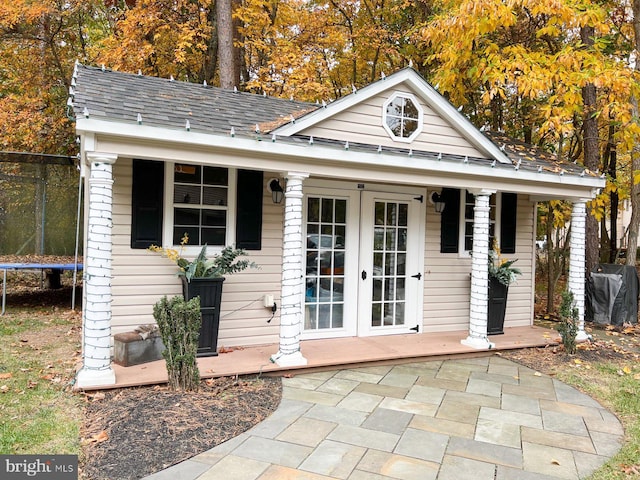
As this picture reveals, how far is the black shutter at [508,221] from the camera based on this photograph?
714cm

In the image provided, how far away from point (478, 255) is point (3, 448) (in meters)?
5.30

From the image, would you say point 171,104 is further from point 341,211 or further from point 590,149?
point 590,149

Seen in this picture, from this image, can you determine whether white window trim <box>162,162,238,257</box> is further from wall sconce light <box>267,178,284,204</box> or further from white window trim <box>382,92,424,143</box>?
white window trim <box>382,92,424,143</box>

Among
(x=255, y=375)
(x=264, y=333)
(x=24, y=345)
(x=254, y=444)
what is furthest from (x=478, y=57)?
(x=24, y=345)

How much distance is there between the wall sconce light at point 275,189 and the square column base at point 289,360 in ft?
6.36

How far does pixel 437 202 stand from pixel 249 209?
285 centimetres

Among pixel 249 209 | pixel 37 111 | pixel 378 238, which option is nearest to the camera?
pixel 249 209

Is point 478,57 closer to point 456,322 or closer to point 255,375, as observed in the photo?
point 456,322

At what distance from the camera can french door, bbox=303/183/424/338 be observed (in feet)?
19.5

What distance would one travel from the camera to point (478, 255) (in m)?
5.93

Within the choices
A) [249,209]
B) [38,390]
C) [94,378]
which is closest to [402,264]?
[249,209]

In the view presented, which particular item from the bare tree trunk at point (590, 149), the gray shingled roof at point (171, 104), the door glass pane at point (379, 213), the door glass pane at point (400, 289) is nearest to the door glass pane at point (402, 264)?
the door glass pane at point (400, 289)

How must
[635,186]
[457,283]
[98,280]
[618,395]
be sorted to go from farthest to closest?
[635,186]
[457,283]
[618,395]
[98,280]

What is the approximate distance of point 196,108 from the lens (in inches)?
204
